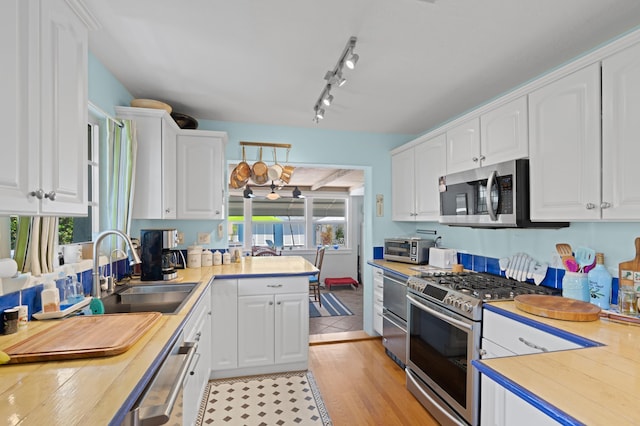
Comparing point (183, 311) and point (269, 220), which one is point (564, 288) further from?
point (269, 220)

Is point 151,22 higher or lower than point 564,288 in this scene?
higher

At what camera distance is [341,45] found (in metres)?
1.85

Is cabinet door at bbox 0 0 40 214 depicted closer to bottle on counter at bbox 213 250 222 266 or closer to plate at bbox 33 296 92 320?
plate at bbox 33 296 92 320

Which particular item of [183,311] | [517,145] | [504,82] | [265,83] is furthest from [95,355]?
[504,82]

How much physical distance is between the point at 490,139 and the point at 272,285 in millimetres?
2050

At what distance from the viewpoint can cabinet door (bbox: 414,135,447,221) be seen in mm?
2928

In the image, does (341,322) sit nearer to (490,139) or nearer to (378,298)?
(378,298)

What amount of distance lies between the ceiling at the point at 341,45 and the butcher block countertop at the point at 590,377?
1526 mm

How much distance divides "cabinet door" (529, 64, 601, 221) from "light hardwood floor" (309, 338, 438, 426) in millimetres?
1607

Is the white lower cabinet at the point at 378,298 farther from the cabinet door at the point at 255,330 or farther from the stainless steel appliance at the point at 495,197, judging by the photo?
the cabinet door at the point at 255,330

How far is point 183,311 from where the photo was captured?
162 centimetres

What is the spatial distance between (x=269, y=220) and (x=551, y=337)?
5.85m

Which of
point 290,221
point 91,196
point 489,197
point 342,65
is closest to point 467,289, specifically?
point 489,197

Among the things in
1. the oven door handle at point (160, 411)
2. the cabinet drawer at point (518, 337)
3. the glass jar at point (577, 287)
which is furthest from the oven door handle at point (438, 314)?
the oven door handle at point (160, 411)
